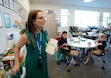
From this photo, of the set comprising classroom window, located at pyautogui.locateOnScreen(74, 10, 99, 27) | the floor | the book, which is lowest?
the floor

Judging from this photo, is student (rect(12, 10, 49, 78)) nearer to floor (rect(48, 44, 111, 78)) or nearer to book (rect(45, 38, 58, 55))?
book (rect(45, 38, 58, 55))

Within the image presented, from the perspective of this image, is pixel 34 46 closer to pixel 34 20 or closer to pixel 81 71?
pixel 34 20

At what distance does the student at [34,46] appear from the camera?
103 cm

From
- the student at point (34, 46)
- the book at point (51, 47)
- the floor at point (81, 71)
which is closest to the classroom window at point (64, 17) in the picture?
the floor at point (81, 71)

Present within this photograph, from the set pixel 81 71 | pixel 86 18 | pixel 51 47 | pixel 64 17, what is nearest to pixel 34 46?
pixel 51 47

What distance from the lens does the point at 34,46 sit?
1.04 m

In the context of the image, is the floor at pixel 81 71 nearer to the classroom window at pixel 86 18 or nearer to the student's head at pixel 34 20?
the student's head at pixel 34 20

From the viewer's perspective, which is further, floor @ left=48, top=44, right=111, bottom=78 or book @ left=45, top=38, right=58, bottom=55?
floor @ left=48, top=44, right=111, bottom=78

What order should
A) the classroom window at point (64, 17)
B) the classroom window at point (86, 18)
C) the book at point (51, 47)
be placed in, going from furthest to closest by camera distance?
the classroom window at point (86, 18) < the classroom window at point (64, 17) < the book at point (51, 47)

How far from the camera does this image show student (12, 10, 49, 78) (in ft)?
3.38

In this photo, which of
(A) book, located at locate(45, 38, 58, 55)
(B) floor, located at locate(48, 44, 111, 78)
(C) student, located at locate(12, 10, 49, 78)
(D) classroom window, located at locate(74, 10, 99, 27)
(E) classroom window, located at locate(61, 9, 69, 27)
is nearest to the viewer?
(C) student, located at locate(12, 10, 49, 78)

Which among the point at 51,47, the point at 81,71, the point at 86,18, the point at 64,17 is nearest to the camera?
the point at 51,47

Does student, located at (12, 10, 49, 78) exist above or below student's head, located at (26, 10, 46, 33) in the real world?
below

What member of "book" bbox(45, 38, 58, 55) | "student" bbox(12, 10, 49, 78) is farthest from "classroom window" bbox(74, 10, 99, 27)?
"student" bbox(12, 10, 49, 78)
